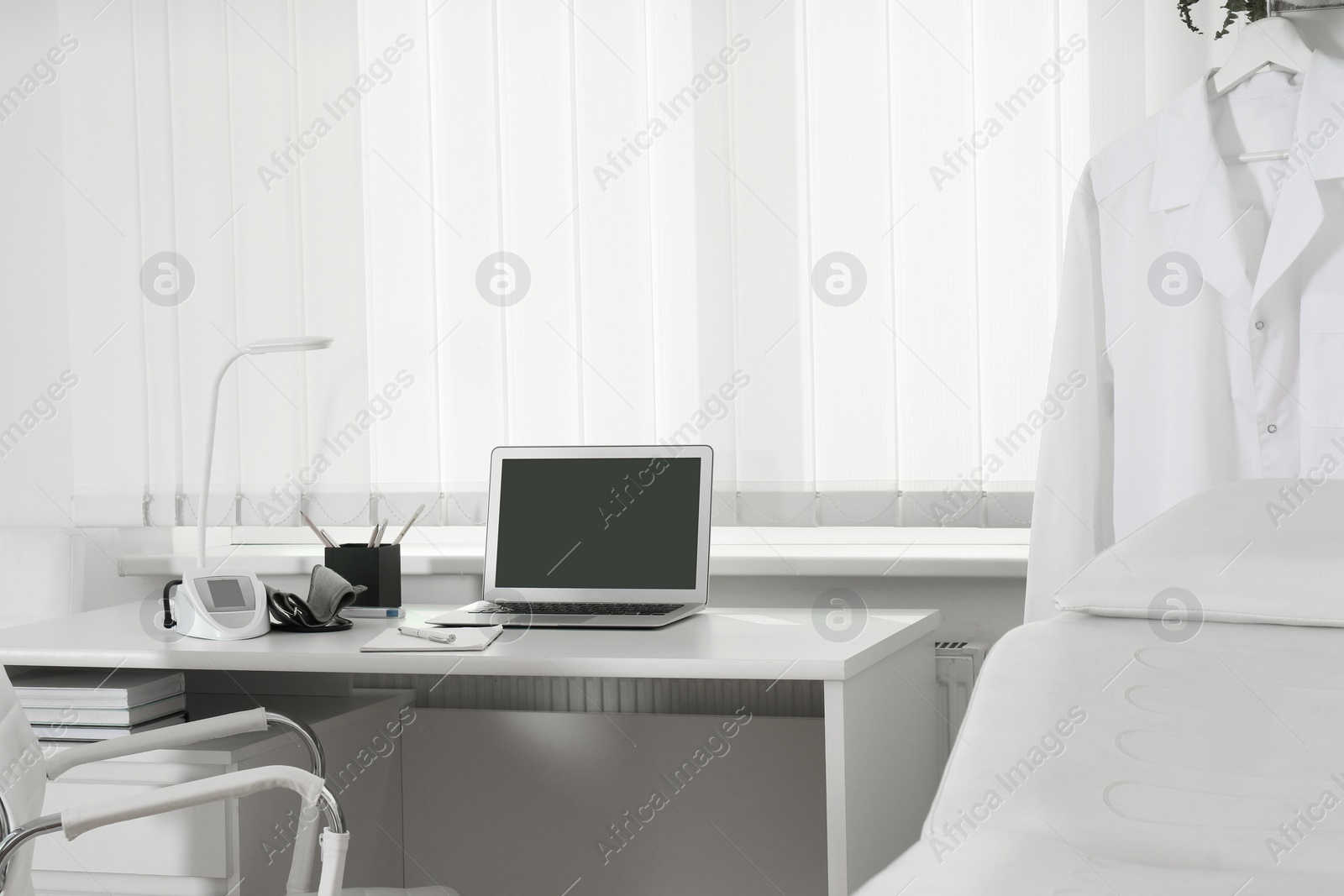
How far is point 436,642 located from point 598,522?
40 centimetres

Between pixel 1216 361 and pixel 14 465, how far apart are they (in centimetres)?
230

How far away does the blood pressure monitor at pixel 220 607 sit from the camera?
1.73m

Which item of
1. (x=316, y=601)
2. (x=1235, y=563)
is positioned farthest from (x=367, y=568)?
(x=1235, y=563)

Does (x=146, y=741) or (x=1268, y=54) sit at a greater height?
(x=1268, y=54)

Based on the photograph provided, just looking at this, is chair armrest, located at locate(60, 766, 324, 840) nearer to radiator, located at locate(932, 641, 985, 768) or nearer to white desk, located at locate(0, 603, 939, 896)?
white desk, located at locate(0, 603, 939, 896)

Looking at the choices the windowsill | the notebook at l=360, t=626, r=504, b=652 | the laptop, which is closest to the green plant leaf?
the windowsill

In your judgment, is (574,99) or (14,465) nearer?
(574,99)

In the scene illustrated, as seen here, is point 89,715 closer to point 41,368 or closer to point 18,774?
point 18,774

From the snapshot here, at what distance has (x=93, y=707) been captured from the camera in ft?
5.37

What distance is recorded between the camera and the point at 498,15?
2172 millimetres

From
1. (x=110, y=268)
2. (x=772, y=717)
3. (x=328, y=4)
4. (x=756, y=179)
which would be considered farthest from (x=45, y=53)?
(x=772, y=717)

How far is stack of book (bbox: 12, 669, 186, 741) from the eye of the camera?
1.63 meters

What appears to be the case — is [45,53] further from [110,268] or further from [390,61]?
[390,61]

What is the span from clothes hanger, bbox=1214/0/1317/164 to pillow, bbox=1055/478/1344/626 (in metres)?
0.51
